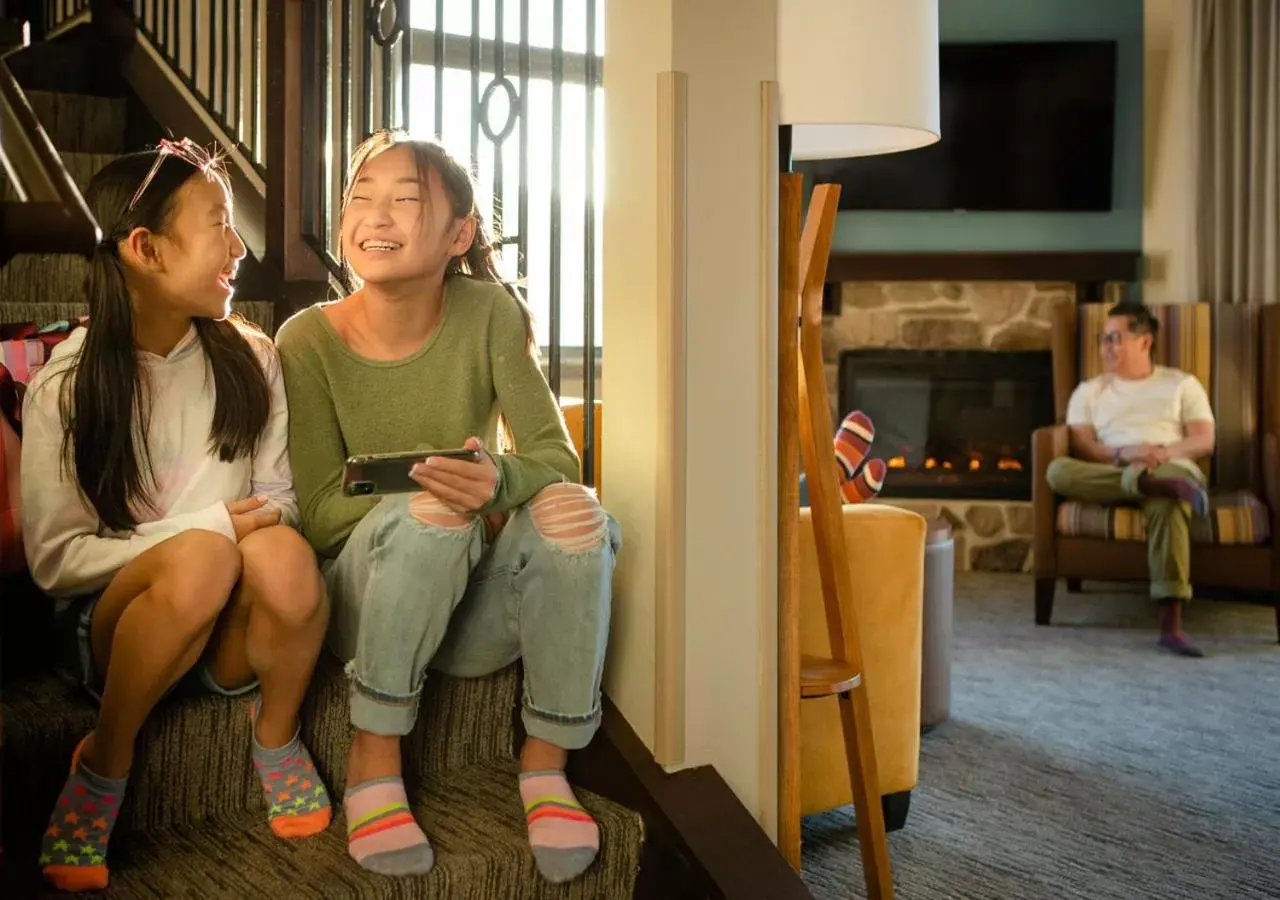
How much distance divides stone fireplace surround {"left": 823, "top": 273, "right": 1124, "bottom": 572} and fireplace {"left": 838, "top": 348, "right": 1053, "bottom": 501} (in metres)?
0.05

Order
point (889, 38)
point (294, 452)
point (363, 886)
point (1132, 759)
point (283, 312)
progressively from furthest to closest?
point (1132, 759) → point (283, 312) → point (889, 38) → point (294, 452) → point (363, 886)

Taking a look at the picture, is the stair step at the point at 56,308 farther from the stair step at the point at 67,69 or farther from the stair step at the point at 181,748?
the stair step at the point at 67,69

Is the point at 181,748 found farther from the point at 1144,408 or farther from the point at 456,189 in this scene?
the point at 1144,408

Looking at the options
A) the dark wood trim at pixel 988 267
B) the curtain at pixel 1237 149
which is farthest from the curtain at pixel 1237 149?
the dark wood trim at pixel 988 267

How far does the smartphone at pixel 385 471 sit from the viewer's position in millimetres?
1482

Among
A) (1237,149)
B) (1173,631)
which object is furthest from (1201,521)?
(1237,149)

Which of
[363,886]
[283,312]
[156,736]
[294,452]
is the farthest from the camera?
[283,312]

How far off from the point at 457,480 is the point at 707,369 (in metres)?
0.40

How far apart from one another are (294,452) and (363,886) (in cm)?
55

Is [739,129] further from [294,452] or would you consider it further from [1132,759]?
[1132,759]

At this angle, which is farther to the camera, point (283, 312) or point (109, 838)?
point (283, 312)

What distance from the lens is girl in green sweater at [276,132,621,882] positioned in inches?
58.4

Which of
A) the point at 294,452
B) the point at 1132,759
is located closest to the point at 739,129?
the point at 294,452

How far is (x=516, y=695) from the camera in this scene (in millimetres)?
1781
